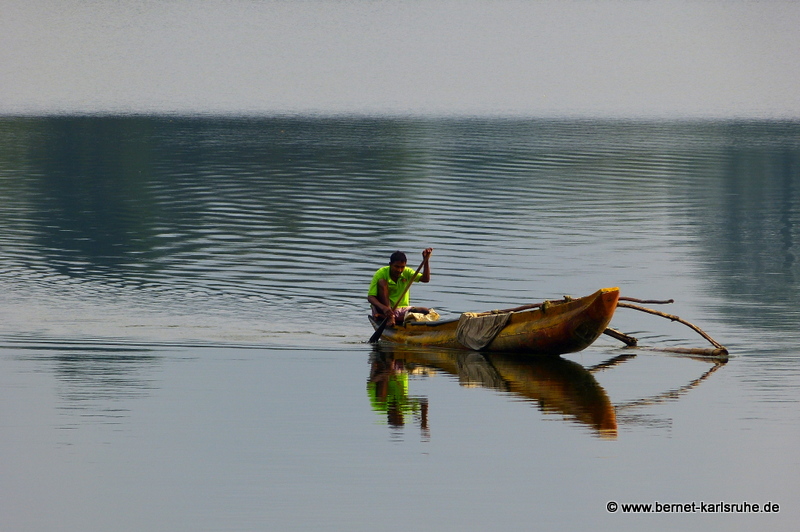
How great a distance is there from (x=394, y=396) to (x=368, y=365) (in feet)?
7.57

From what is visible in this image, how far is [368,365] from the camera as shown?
65.3 ft

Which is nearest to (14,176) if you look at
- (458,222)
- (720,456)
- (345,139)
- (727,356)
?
(458,222)

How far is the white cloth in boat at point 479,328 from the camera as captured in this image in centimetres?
2045

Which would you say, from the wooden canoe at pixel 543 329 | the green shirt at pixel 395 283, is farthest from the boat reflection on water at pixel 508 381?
the green shirt at pixel 395 283

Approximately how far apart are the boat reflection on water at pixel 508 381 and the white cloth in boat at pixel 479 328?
0.72ft

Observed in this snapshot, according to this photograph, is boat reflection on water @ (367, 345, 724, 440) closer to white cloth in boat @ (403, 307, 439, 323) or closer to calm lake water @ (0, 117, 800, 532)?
calm lake water @ (0, 117, 800, 532)

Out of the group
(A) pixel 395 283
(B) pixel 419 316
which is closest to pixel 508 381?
(B) pixel 419 316

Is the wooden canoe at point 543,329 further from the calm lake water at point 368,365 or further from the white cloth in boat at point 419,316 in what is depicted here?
the calm lake water at point 368,365

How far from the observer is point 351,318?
2386 cm

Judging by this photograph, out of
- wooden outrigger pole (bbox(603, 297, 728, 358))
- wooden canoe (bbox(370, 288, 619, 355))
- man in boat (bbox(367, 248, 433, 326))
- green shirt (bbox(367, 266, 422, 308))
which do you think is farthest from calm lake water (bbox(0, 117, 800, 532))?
green shirt (bbox(367, 266, 422, 308))

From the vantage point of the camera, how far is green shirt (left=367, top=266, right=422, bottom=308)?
851 inches

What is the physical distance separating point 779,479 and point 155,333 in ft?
36.2

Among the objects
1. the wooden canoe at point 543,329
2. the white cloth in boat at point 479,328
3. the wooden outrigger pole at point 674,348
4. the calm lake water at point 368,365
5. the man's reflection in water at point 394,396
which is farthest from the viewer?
the white cloth in boat at point 479,328

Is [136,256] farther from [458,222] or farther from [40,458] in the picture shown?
[40,458]
